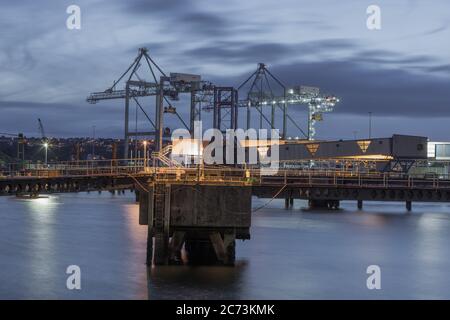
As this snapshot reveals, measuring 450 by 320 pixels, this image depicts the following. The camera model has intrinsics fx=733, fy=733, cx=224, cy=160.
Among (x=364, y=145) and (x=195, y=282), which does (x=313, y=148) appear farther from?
(x=195, y=282)

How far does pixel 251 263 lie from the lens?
51062 mm

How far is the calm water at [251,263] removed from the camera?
4162 centimetres

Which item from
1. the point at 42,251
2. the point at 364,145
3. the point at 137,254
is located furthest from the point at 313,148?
the point at 42,251

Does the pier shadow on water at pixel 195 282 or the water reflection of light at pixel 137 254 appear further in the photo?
the water reflection of light at pixel 137 254

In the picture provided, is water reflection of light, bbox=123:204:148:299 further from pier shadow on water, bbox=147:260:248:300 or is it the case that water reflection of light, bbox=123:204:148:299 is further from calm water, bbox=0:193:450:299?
pier shadow on water, bbox=147:260:248:300

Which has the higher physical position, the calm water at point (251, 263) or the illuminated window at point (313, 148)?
the illuminated window at point (313, 148)

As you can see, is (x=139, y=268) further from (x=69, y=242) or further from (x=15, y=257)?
(x=69, y=242)

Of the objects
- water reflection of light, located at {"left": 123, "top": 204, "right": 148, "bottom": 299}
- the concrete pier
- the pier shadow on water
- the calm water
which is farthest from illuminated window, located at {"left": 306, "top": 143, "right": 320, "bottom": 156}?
the concrete pier

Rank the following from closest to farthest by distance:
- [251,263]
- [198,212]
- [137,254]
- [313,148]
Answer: [198,212]
[251,263]
[137,254]
[313,148]

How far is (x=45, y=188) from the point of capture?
52375 millimetres

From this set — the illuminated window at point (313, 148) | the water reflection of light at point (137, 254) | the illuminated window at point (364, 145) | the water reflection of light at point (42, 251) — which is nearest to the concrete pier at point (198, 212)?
the water reflection of light at point (137, 254)

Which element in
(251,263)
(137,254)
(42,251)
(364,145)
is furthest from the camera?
(364,145)

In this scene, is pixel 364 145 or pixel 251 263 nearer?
pixel 251 263

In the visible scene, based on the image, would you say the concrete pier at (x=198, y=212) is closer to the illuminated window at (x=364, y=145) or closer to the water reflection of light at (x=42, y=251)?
the water reflection of light at (x=42, y=251)
